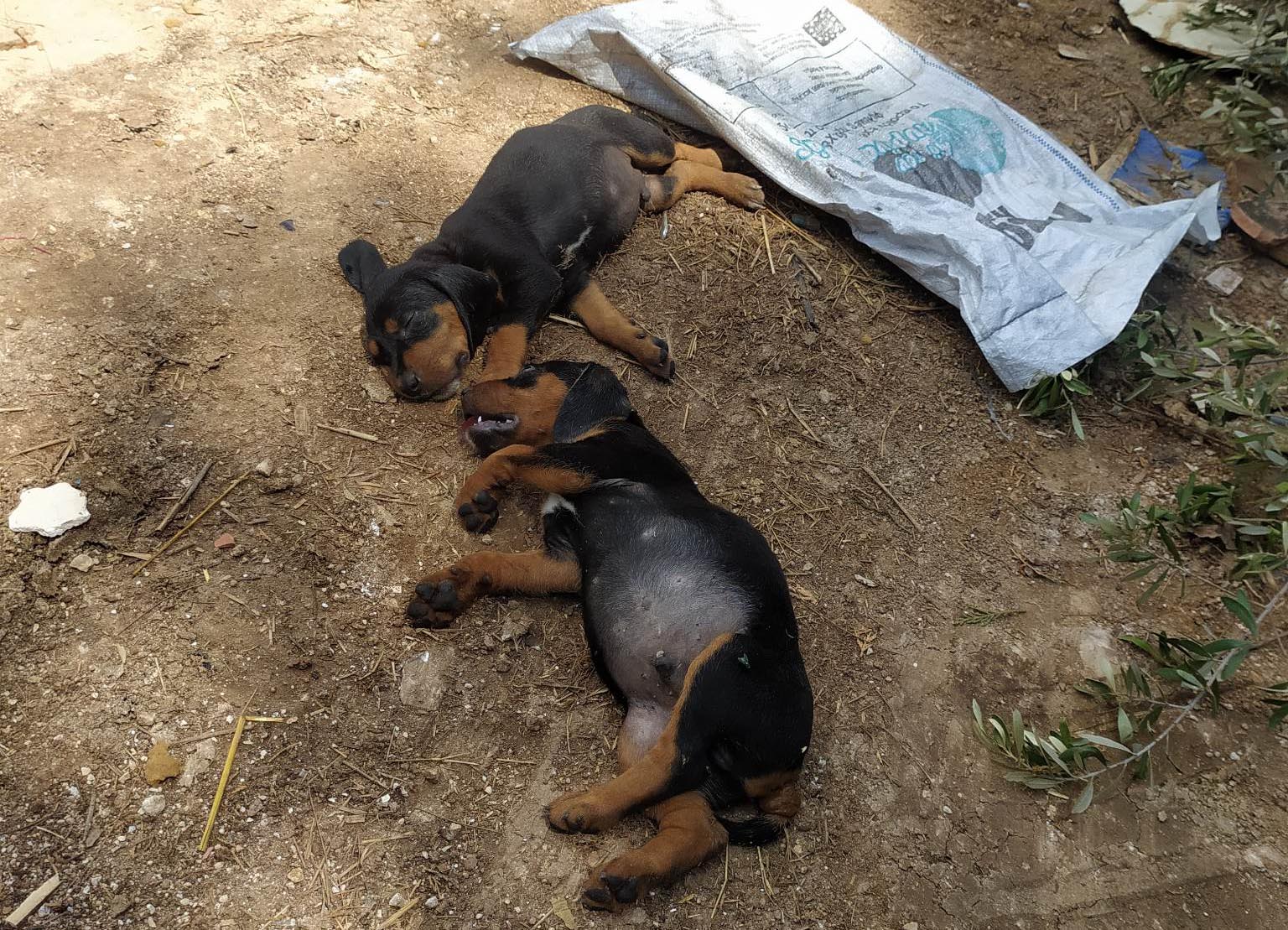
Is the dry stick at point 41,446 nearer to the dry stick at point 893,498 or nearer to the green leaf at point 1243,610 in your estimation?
the dry stick at point 893,498

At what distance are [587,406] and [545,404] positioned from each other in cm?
17

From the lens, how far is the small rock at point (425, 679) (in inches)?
106

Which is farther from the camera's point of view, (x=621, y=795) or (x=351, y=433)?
(x=351, y=433)

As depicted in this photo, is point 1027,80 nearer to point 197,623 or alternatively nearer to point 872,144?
point 872,144

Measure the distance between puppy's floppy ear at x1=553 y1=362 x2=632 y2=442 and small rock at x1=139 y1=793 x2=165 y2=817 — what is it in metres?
1.60

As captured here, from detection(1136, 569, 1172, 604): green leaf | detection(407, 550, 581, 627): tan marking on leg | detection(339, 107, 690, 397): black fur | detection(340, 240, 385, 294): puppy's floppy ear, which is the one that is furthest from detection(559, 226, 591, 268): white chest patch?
detection(1136, 569, 1172, 604): green leaf

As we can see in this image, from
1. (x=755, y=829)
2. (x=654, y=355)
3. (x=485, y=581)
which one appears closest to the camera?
(x=755, y=829)

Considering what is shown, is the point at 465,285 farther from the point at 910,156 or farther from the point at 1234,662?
the point at 1234,662

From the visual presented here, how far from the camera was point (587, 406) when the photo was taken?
9.91ft

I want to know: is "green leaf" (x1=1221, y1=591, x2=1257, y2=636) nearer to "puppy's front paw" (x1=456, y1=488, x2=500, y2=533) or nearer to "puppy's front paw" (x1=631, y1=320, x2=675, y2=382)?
"puppy's front paw" (x1=631, y1=320, x2=675, y2=382)

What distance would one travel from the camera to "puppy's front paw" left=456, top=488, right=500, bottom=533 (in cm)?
304

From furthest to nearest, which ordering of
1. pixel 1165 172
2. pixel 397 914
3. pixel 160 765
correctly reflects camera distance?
pixel 1165 172, pixel 160 765, pixel 397 914

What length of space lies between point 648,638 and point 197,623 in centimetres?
142

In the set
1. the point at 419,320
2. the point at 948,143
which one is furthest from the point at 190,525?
the point at 948,143
